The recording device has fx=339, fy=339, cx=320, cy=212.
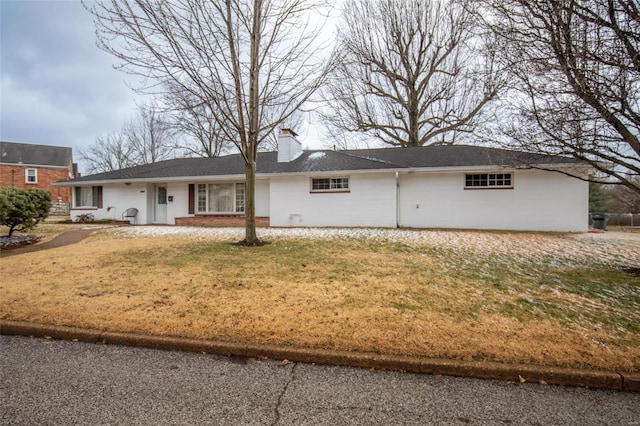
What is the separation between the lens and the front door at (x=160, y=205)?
1808cm

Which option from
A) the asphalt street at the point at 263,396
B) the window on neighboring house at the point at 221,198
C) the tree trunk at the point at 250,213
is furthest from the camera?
the window on neighboring house at the point at 221,198

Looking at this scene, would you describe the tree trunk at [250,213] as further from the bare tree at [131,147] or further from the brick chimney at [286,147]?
the bare tree at [131,147]

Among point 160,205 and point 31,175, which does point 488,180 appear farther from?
point 31,175

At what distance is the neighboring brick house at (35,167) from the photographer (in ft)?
112

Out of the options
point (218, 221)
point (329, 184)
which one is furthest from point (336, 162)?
point (218, 221)

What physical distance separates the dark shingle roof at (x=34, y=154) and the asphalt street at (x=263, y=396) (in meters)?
42.8

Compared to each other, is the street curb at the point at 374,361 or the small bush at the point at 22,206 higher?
the small bush at the point at 22,206

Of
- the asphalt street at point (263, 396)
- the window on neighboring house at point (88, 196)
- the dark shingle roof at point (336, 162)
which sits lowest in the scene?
the asphalt street at point (263, 396)

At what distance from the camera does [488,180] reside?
13641 millimetres

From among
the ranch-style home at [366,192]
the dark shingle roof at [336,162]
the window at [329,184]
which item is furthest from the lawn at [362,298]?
the window at [329,184]

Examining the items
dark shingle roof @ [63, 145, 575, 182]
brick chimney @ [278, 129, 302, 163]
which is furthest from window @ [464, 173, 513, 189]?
brick chimney @ [278, 129, 302, 163]

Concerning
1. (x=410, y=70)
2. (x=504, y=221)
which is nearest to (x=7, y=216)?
(x=504, y=221)

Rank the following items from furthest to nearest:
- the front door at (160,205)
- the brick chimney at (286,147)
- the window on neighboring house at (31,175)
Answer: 1. the window on neighboring house at (31,175)
2. the front door at (160,205)
3. the brick chimney at (286,147)

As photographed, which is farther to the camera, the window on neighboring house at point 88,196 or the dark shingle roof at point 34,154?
the dark shingle roof at point 34,154
